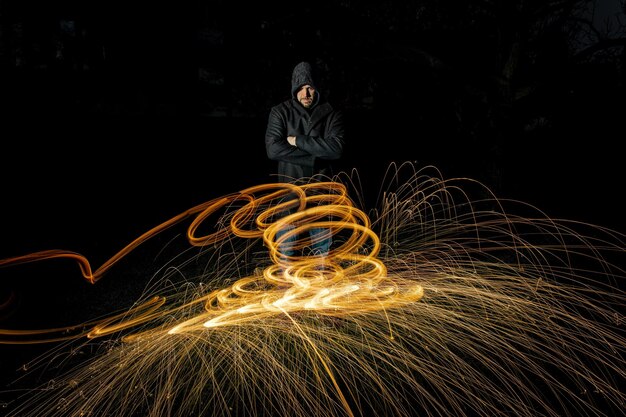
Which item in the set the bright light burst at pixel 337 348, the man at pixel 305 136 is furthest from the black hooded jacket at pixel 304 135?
the bright light burst at pixel 337 348

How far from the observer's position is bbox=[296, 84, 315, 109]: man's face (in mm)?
5062

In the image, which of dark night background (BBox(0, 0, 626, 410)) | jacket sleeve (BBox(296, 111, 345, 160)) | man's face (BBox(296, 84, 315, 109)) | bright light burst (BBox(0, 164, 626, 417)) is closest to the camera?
bright light burst (BBox(0, 164, 626, 417))

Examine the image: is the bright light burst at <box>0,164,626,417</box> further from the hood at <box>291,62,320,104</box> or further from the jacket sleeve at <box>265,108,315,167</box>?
the hood at <box>291,62,320,104</box>

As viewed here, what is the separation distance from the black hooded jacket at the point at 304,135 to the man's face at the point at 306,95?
0.04 m

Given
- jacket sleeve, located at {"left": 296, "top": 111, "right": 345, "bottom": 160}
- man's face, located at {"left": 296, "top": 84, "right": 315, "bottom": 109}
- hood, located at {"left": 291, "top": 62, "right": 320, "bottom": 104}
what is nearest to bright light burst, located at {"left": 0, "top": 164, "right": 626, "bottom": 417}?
jacket sleeve, located at {"left": 296, "top": 111, "right": 345, "bottom": 160}

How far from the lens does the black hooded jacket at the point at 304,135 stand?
192 inches

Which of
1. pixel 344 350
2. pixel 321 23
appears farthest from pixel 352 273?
pixel 321 23

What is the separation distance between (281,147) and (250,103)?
25.4 ft

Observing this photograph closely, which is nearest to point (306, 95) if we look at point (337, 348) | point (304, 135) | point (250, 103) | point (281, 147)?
point (304, 135)

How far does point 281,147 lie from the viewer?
4961mm

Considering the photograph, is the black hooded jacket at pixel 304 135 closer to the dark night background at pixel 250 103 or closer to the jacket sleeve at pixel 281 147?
the jacket sleeve at pixel 281 147

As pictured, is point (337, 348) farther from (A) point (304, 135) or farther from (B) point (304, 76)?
(B) point (304, 76)

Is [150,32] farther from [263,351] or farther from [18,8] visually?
[263,351]

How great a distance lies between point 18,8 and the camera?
34.6 ft
